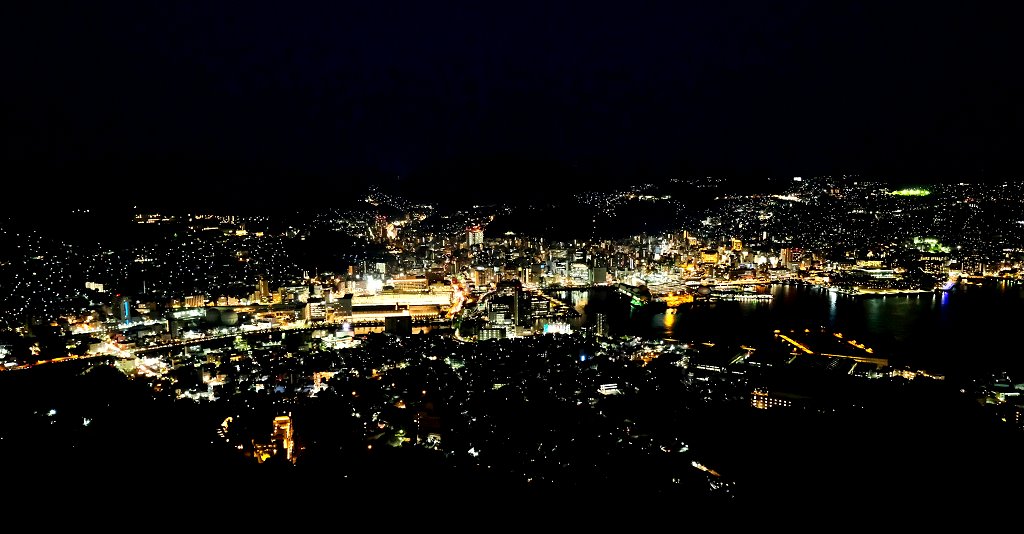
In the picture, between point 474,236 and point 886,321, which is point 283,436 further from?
point 474,236

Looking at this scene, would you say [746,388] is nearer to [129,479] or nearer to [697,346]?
[697,346]

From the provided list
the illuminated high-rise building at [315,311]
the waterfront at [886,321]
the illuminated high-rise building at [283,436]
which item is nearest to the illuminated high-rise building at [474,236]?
the waterfront at [886,321]

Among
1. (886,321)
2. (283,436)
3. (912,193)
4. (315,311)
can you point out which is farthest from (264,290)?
(912,193)

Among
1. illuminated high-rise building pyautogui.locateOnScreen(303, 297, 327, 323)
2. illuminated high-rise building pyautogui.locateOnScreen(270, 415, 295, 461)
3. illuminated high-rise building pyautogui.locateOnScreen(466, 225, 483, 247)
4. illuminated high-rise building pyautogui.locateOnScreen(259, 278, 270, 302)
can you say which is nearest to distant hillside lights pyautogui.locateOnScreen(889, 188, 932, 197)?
illuminated high-rise building pyautogui.locateOnScreen(466, 225, 483, 247)

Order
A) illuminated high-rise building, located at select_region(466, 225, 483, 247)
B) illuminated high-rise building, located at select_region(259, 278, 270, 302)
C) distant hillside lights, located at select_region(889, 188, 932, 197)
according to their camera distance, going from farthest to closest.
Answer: distant hillside lights, located at select_region(889, 188, 932, 197), illuminated high-rise building, located at select_region(466, 225, 483, 247), illuminated high-rise building, located at select_region(259, 278, 270, 302)

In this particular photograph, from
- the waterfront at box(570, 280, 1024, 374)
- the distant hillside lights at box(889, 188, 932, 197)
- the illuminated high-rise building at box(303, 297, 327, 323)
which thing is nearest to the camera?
the waterfront at box(570, 280, 1024, 374)

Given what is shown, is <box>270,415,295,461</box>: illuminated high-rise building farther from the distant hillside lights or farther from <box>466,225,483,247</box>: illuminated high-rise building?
Answer: the distant hillside lights

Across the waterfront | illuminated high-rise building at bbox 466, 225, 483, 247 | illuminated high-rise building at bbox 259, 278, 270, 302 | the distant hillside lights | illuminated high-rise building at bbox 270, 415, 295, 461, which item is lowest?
illuminated high-rise building at bbox 270, 415, 295, 461

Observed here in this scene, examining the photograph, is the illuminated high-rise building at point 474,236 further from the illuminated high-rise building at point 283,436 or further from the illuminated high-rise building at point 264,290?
the illuminated high-rise building at point 283,436
